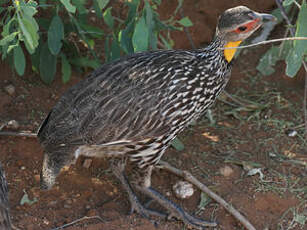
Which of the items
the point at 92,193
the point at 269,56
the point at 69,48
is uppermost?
the point at 69,48

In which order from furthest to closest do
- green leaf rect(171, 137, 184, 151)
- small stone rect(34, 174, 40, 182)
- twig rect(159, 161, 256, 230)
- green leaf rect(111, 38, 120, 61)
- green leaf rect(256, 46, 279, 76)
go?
green leaf rect(256, 46, 279, 76)
green leaf rect(171, 137, 184, 151)
green leaf rect(111, 38, 120, 61)
small stone rect(34, 174, 40, 182)
twig rect(159, 161, 256, 230)

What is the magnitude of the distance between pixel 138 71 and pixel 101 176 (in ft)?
3.92

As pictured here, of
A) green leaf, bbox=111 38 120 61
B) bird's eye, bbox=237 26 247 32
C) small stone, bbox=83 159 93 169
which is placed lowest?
small stone, bbox=83 159 93 169

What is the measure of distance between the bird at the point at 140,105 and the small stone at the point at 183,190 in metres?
0.19

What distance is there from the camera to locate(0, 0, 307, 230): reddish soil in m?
4.61

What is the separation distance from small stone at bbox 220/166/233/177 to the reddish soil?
1.0 inches

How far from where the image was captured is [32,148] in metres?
5.05

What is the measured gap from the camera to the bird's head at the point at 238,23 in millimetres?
4457


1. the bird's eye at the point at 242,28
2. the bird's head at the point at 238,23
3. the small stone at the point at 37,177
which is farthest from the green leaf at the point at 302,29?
the small stone at the point at 37,177

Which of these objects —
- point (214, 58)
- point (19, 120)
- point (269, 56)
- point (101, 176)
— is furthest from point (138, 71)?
point (269, 56)

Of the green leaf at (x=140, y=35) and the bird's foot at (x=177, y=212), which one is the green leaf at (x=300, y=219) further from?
the green leaf at (x=140, y=35)

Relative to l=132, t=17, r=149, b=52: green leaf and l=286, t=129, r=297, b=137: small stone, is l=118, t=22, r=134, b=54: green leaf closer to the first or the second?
l=132, t=17, r=149, b=52: green leaf

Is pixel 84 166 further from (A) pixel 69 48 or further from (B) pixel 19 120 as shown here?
(A) pixel 69 48

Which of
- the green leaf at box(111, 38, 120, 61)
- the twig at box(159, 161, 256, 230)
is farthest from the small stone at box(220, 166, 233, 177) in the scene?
the green leaf at box(111, 38, 120, 61)
